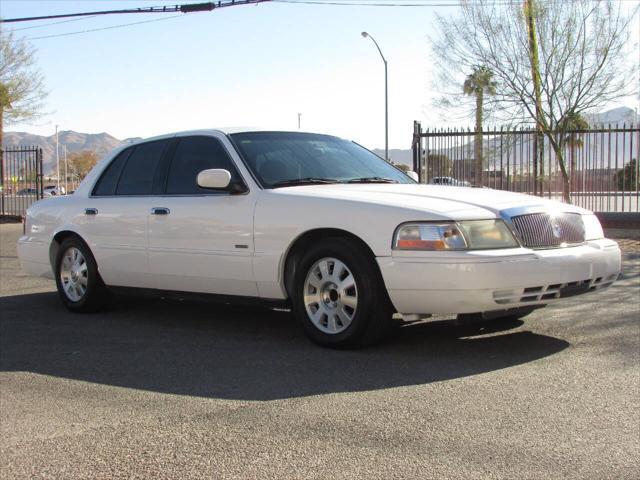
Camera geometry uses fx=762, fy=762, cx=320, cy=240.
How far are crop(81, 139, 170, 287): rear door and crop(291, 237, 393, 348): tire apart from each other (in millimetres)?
1799

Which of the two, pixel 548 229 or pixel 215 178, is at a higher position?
pixel 215 178

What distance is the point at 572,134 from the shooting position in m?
17.0

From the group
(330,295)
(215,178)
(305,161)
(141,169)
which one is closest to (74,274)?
(141,169)

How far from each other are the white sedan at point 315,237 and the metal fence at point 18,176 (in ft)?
56.3

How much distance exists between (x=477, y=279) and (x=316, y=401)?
1.38m

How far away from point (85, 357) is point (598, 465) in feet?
12.2

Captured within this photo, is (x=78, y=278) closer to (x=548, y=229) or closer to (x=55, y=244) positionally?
(x=55, y=244)

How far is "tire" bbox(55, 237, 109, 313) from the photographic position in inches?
287

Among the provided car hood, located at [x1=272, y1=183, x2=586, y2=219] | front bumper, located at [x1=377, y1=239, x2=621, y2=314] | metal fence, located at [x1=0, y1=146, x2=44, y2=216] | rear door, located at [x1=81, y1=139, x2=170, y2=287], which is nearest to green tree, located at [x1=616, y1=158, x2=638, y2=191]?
car hood, located at [x1=272, y1=183, x2=586, y2=219]

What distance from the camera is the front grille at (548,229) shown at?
5.24 metres

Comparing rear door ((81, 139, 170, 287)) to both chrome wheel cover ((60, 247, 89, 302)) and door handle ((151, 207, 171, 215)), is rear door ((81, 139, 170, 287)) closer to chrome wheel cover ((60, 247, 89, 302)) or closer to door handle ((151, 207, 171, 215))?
door handle ((151, 207, 171, 215))

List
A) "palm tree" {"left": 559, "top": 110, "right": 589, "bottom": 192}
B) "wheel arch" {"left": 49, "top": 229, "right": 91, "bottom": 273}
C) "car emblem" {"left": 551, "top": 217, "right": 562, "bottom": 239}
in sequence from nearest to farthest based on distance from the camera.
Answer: "car emblem" {"left": 551, "top": 217, "right": 562, "bottom": 239} < "wheel arch" {"left": 49, "top": 229, "right": 91, "bottom": 273} < "palm tree" {"left": 559, "top": 110, "right": 589, "bottom": 192}

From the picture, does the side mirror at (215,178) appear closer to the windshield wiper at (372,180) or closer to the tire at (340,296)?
the tire at (340,296)

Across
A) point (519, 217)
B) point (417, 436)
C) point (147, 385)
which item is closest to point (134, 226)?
point (147, 385)
